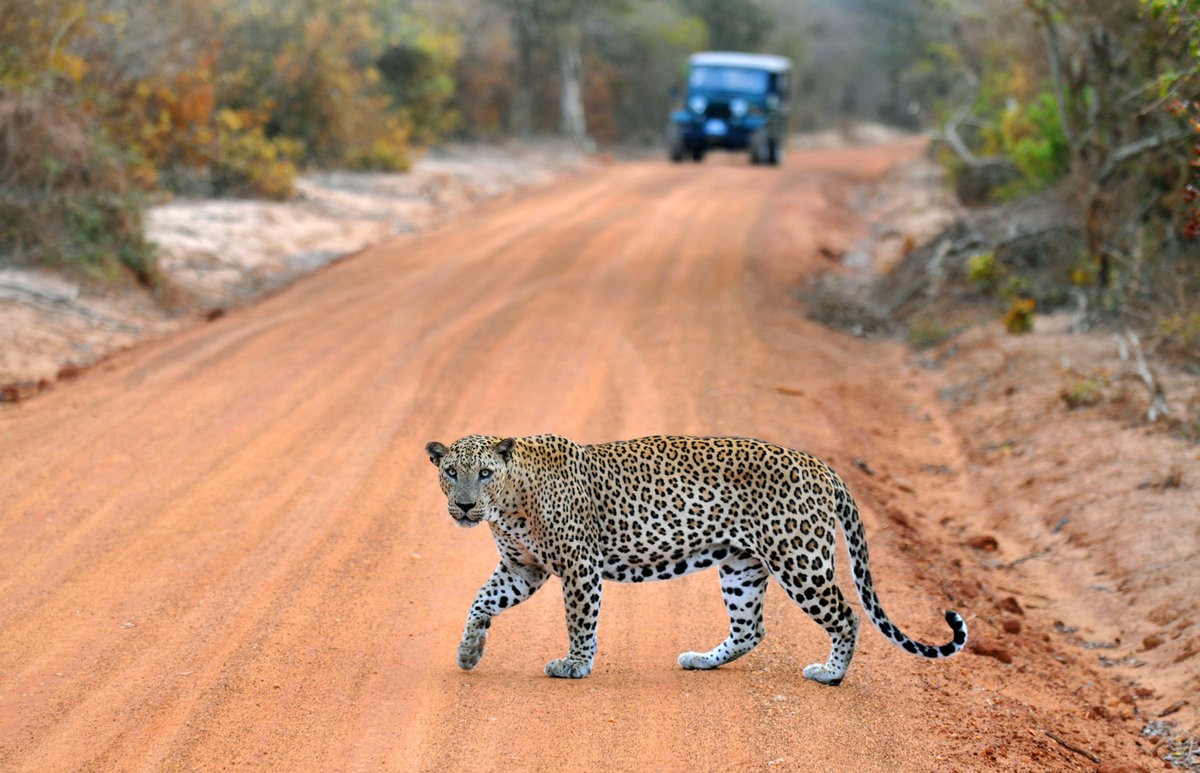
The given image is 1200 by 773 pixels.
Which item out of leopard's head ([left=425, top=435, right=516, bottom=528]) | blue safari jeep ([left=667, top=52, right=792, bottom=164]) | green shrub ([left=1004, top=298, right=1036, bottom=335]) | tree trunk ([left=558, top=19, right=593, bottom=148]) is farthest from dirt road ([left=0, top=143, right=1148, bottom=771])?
tree trunk ([left=558, top=19, right=593, bottom=148])

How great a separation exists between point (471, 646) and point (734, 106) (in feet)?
104

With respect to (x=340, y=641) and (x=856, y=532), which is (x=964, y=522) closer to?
(x=856, y=532)

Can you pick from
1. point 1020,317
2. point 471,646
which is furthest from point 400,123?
point 471,646

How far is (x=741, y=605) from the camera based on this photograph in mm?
6695

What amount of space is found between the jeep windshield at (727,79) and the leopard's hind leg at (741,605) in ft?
104

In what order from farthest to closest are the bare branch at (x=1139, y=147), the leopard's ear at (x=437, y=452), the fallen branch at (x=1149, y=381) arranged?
the bare branch at (x=1139, y=147) < the fallen branch at (x=1149, y=381) < the leopard's ear at (x=437, y=452)

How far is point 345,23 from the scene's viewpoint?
90.2 ft

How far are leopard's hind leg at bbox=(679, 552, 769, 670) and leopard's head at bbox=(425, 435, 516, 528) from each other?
133 centimetres

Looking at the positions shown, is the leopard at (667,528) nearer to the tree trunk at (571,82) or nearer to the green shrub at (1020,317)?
the green shrub at (1020,317)

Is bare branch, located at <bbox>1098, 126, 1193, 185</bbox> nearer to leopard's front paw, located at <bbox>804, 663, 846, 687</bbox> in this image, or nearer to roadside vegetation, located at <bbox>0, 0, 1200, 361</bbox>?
roadside vegetation, located at <bbox>0, 0, 1200, 361</bbox>

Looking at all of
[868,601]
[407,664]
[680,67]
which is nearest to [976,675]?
[868,601]

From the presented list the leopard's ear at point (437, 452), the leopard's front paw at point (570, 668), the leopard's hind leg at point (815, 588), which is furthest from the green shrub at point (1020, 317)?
the leopard's ear at point (437, 452)

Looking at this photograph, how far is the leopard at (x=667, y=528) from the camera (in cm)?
630

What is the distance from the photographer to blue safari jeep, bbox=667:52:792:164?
3666 cm
